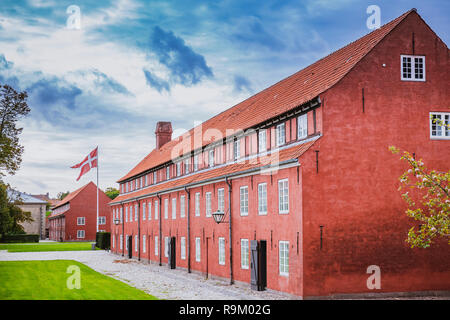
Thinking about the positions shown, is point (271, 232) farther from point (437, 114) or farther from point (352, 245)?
point (437, 114)

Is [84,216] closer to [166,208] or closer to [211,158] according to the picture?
[166,208]

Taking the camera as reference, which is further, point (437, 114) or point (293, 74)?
point (293, 74)

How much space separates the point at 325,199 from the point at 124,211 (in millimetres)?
38371

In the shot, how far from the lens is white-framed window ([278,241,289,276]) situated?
2280cm

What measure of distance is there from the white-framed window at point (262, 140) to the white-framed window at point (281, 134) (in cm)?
133

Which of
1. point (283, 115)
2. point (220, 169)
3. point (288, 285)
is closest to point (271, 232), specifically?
point (288, 285)

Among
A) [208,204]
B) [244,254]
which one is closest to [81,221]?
[208,204]

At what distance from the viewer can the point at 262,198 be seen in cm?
2559

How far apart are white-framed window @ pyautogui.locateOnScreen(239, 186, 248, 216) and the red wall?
5.92m

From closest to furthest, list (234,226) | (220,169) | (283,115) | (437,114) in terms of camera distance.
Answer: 1. (437,114)
2. (283,115)
3. (234,226)
4. (220,169)

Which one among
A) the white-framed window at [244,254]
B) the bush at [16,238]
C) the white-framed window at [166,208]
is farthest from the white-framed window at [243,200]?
the bush at [16,238]

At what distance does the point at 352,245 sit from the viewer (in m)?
21.8

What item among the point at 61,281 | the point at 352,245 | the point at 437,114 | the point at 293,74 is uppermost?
the point at 293,74

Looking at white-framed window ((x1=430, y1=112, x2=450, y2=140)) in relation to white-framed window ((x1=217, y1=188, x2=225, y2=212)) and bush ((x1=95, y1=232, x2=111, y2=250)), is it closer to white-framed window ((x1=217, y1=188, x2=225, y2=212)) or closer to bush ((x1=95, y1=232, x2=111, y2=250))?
white-framed window ((x1=217, y1=188, x2=225, y2=212))
